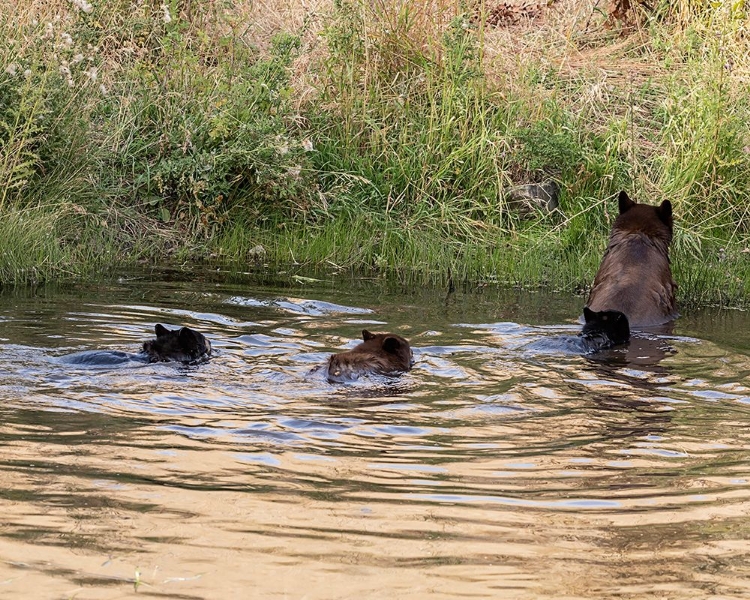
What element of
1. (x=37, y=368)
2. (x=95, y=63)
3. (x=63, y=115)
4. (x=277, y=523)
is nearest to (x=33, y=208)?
(x=63, y=115)

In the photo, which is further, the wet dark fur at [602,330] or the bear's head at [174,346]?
the wet dark fur at [602,330]

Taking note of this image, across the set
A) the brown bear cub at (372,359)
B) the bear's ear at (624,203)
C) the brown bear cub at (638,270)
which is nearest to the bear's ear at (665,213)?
the brown bear cub at (638,270)

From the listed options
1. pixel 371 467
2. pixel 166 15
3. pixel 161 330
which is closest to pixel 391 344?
pixel 161 330

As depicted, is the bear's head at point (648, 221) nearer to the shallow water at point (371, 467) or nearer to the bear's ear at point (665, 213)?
the bear's ear at point (665, 213)

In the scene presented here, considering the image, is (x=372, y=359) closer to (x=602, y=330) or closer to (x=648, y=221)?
(x=602, y=330)

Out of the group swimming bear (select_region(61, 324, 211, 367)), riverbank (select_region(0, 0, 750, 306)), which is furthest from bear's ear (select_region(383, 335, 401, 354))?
riverbank (select_region(0, 0, 750, 306))

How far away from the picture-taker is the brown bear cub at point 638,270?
9.93 meters

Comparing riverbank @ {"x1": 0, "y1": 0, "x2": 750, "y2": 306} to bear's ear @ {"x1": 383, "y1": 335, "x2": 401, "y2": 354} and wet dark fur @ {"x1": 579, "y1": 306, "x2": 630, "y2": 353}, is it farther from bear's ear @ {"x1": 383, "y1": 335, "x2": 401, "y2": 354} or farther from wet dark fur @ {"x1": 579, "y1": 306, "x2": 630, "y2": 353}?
bear's ear @ {"x1": 383, "y1": 335, "x2": 401, "y2": 354}

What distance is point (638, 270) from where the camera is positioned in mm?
10195

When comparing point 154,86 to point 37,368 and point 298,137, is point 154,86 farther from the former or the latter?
point 37,368

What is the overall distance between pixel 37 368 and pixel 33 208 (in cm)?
484

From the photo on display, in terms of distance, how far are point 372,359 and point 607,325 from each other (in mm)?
2103

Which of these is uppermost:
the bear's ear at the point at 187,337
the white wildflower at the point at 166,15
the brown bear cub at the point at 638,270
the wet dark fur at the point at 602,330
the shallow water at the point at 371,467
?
the white wildflower at the point at 166,15

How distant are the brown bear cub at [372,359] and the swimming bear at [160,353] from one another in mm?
935
